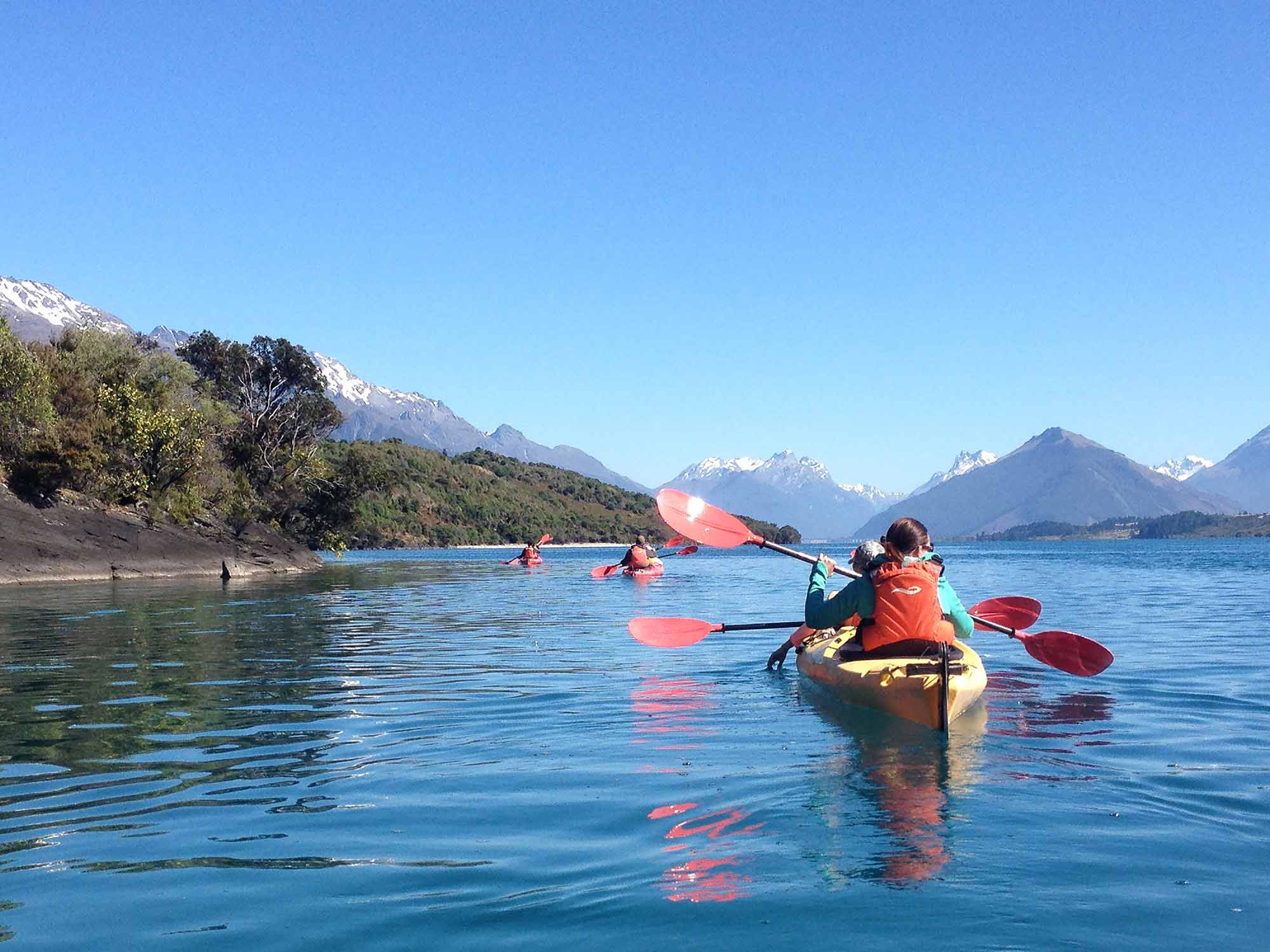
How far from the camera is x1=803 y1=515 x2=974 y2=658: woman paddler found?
1013 cm

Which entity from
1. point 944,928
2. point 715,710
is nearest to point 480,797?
point 944,928

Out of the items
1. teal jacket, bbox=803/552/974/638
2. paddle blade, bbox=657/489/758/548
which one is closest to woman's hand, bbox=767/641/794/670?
paddle blade, bbox=657/489/758/548

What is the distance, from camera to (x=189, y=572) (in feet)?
141

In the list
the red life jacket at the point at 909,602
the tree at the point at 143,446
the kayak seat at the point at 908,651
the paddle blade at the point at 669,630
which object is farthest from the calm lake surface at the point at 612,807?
the tree at the point at 143,446

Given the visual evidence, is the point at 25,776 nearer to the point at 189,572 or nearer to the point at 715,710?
the point at 715,710

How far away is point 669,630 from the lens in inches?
583

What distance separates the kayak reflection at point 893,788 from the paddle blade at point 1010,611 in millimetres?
3252

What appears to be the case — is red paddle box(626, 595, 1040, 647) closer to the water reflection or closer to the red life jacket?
the water reflection

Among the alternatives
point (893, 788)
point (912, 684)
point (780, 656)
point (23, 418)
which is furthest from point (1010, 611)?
point (23, 418)

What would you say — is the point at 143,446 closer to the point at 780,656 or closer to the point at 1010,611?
the point at 780,656

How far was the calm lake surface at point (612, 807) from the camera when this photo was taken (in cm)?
504

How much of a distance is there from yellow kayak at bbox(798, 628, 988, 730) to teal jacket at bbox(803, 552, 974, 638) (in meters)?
0.37

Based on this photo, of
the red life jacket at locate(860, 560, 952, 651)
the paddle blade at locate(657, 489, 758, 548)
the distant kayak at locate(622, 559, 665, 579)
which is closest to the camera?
the red life jacket at locate(860, 560, 952, 651)

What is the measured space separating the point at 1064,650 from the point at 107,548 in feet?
119
